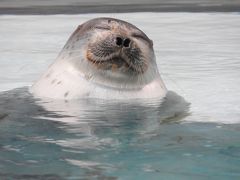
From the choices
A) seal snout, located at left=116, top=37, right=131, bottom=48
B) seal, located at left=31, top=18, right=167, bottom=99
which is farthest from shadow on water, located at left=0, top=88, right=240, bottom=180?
seal snout, located at left=116, top=37, right=131, bottom=48

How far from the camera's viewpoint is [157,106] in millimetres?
5188

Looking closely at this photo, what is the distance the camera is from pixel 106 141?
4102mm

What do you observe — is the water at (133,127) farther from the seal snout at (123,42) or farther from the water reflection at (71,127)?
the seal snout at (123,42)

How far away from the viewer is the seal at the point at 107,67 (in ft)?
17.1

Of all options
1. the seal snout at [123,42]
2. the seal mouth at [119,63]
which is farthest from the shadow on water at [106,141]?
the seal snout at [123,42]

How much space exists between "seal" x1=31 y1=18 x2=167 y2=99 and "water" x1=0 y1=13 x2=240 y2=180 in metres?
0.13

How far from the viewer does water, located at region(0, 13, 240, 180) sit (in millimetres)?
3498

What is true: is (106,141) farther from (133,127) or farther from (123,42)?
(123,42)

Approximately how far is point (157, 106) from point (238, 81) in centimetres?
132

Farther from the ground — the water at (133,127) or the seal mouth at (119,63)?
the seal mouth at (119,63)

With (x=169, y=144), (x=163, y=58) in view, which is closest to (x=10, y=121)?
(x=169, y=144)

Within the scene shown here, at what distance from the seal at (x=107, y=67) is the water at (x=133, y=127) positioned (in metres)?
0.13

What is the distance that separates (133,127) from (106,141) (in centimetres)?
47

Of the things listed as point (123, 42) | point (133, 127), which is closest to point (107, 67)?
point (123, 42)
